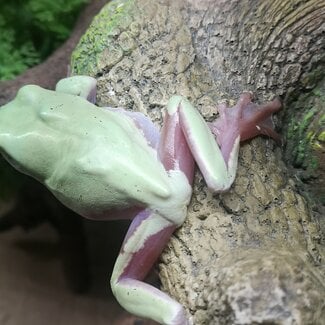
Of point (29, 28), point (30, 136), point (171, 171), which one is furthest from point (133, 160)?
point (29, 28)

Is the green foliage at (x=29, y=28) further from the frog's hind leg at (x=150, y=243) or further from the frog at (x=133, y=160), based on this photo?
the frog's hind leg at (x=150, y=243)

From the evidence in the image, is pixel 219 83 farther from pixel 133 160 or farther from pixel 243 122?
pixel 133 160

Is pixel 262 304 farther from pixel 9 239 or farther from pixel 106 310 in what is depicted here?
pixel 9 239

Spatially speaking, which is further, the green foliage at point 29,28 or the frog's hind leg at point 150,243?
the green foliage at point 29,28

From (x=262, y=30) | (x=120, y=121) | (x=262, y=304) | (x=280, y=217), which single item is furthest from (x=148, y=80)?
(x=262, y=304)

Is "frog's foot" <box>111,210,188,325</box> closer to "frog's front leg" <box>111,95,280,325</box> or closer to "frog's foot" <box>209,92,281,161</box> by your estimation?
"frog's front leg" <box>111,95,280,325</box>

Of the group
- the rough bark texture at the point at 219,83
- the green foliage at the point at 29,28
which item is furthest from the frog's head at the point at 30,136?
the green foliage at the point at 29,28

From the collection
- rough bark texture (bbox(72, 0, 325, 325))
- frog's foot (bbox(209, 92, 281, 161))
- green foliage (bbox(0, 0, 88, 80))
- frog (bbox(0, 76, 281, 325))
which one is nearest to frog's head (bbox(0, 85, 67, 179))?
frog (bbox(0, 76, 281, 325))
